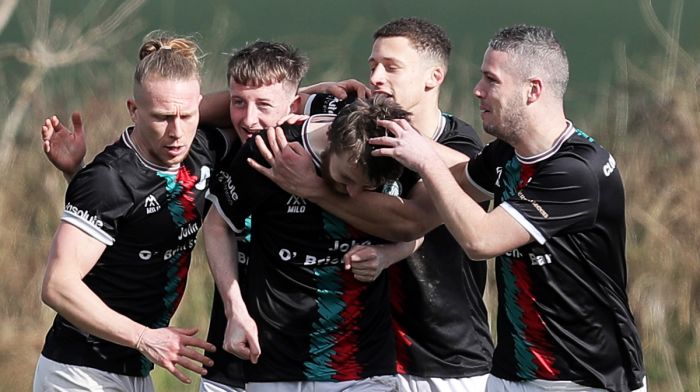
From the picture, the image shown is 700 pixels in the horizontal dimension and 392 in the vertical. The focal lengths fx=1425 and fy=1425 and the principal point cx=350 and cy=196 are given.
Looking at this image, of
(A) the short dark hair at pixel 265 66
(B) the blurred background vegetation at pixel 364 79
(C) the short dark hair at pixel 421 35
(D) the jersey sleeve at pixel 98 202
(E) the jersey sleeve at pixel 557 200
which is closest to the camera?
(E) the jersey sleeve at pixel 557 200

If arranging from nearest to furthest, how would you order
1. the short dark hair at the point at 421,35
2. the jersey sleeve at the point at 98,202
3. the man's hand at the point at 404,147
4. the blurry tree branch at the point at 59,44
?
the man's hand at the point at 404,147 → the jersey sleeve at the point at 98,202 → the short dark hair at the point at 421,35 → the blurry tree branch at the point at 59,44

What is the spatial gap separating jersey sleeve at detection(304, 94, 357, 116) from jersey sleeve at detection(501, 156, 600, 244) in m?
0.96

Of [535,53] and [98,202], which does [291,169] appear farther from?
[535,53]

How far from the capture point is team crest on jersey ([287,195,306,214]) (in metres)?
5.05

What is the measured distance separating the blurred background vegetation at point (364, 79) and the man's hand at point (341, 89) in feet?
7.68

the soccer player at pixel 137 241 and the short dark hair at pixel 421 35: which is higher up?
the short dark hair at pixel 421 35

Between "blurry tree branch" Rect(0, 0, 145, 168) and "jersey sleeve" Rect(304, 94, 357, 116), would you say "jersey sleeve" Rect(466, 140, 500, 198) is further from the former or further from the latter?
"blurry tree branch" Rect(0, 0, 145, 168)

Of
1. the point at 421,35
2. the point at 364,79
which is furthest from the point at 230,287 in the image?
the point at 364,79

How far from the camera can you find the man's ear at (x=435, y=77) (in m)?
5.92

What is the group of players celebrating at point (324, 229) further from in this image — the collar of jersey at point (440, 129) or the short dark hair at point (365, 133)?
the collar of jersey at point (440, 129)

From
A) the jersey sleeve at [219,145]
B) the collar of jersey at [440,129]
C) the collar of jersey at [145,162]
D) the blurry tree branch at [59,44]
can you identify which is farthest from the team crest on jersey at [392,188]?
the blurry tree branch at [59,44]

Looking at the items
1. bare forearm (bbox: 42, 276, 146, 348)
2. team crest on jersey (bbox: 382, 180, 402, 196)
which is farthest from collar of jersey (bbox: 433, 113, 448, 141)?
bare forearm (bbox: 42, 276, 146, 348)

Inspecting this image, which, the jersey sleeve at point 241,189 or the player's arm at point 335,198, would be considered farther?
the jersey sleeve at point 241,189

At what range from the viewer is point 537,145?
16.5ft
